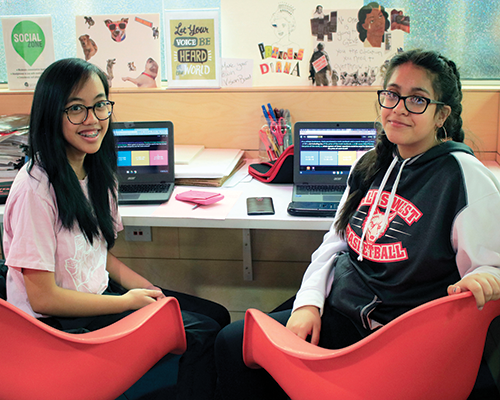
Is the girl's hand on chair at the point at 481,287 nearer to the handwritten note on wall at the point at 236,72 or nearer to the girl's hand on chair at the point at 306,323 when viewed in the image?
the girl's hand on chair at the point at 306,323

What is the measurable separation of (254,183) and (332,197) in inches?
13.1

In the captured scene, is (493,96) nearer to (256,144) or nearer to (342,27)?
(342,27)

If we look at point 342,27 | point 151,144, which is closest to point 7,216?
point 151,144

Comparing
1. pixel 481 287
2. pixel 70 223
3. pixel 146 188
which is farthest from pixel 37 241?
pixel 481 287

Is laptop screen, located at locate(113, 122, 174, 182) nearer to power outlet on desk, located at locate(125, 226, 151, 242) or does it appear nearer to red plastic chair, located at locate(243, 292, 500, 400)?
power outlet on desk, located at locate(125, 226, 151, 242)

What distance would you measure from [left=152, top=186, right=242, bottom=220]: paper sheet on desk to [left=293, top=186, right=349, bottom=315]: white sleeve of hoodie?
0.33 metres

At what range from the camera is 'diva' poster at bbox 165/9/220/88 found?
1.95 meters

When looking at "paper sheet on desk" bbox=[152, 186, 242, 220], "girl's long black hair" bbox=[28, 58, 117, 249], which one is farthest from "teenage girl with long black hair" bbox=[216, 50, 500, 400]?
"girl's long black hair" bbox=[28, 58, 117, 249]

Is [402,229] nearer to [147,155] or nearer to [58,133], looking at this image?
[58,133]

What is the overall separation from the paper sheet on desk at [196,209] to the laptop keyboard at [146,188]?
0.06 metres

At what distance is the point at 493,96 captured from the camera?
1.88 metres

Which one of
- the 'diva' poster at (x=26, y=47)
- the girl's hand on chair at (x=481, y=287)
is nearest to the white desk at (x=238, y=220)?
the girl's hand on chair at (x=481, y=287)

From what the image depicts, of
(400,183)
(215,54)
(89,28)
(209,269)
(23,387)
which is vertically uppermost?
(89,28)

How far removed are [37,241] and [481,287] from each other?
0.89 m
